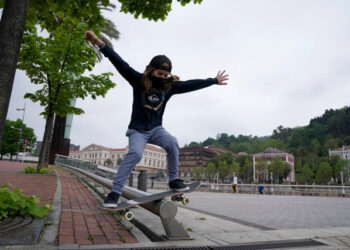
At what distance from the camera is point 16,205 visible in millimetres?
2990

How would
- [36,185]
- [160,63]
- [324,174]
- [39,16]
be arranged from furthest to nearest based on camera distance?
[324,174]
[36,185]
[39,16]
[160,63]

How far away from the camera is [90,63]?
1213 cm

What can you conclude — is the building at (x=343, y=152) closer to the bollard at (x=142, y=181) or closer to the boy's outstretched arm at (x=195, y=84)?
the bollard at (x=142, y=181)

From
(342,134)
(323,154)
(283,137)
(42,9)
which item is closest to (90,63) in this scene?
(42,9)

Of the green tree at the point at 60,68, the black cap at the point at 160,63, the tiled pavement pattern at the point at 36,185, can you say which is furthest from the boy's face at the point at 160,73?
the green tree at the point at 60,68

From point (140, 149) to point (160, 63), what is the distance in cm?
108

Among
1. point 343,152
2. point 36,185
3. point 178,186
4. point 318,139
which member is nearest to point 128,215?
point 178,186

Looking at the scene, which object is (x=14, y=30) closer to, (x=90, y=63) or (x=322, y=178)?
(x=90, y=63)

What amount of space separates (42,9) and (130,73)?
2.01 meters

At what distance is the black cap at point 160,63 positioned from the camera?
10.3ft

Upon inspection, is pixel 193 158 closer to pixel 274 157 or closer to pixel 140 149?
pixel 274 157

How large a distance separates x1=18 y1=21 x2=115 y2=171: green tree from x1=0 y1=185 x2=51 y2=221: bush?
928 cm

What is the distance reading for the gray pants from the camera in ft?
9.63

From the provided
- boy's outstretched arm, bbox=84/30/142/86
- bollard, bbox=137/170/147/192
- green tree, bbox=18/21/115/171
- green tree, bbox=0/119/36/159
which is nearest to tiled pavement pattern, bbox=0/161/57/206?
bollard, bbox=137/170/147/192
